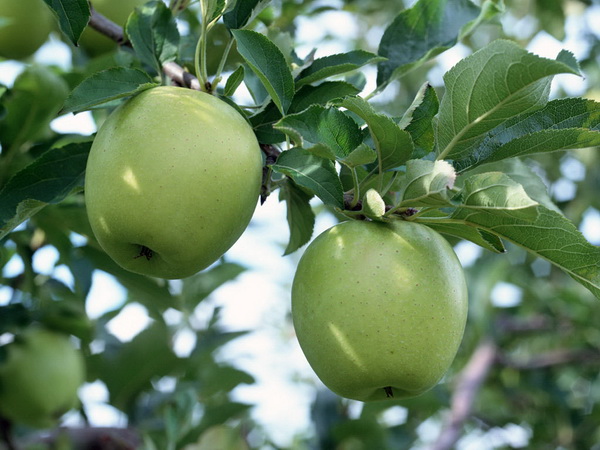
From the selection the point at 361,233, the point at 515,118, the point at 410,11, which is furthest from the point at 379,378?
the point at 410,11

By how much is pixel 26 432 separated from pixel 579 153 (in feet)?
8.43

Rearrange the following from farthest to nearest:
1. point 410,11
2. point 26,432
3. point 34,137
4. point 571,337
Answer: point 571,337, point 26,432, point 34,137, point 410,11

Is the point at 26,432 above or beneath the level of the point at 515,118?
beneath

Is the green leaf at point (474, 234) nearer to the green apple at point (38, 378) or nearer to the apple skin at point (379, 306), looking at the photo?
the apple skin at point (379, 306)

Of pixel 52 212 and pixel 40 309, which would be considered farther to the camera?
pixel 40 309

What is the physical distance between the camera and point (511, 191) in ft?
2.71

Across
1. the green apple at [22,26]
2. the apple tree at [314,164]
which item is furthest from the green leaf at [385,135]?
the green apple at [22,26]

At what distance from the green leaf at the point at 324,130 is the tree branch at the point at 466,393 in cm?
157

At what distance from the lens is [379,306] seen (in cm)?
89

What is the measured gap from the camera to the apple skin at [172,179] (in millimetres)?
875

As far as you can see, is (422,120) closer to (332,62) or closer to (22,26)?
(332,62)

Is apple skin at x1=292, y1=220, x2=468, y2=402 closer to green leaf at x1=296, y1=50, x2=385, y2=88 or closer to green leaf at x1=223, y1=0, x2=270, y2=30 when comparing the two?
green leaf at x1=296, y1=50, x2=385, y2=88

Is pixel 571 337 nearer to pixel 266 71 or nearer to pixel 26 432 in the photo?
pixel 26 432

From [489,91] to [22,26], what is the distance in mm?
1058
